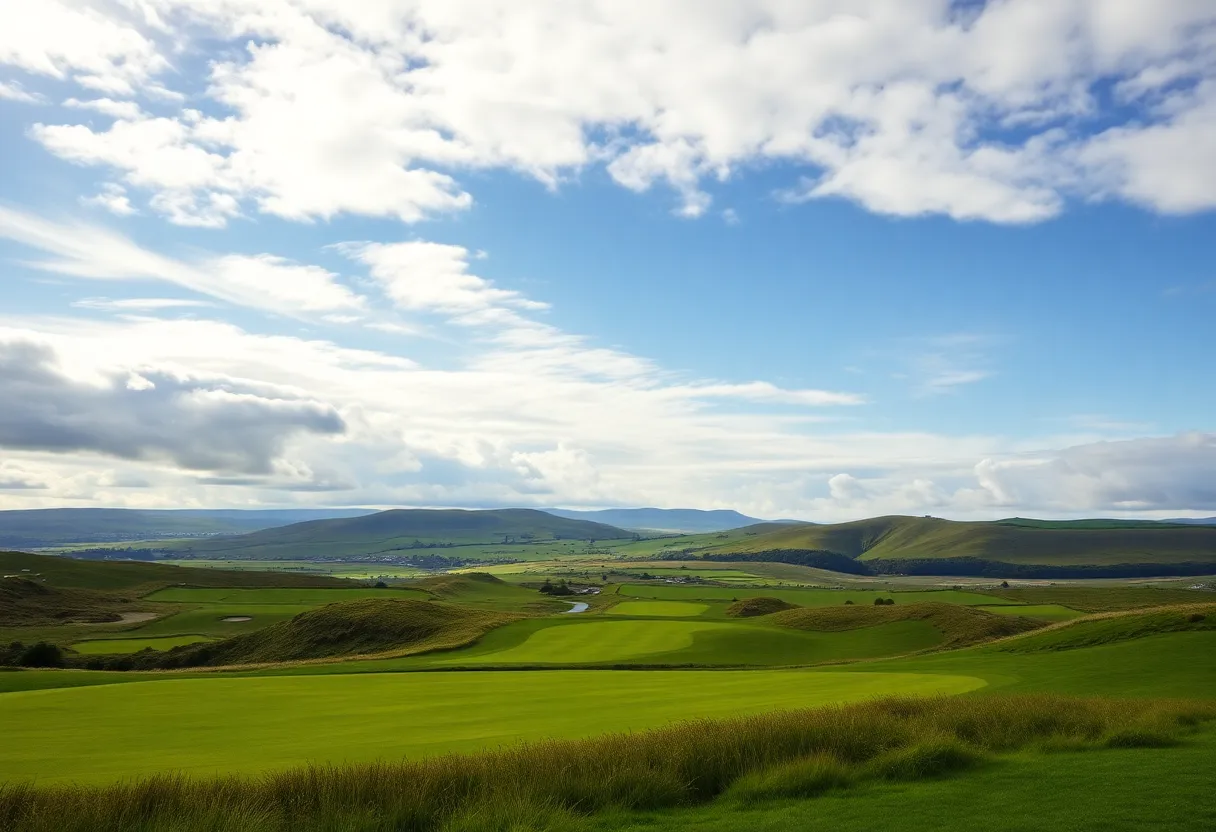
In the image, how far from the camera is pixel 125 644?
190ft

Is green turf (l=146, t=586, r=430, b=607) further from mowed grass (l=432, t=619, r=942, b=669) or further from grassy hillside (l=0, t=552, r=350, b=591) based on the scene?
mowed grass (l=432, t=619, r=942, b=669)

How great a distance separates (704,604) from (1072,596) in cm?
5621

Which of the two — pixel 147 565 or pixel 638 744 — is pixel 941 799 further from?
pixel 147 565

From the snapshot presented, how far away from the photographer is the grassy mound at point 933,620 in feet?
164

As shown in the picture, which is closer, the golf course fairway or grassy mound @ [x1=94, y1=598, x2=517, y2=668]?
the golf course fairway

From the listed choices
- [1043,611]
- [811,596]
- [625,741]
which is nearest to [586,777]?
[625,741]

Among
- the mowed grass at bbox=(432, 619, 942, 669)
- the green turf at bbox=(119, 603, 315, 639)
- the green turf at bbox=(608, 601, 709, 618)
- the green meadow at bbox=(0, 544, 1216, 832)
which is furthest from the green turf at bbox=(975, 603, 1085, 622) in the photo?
the green turf at bbox=(119, 603, 315, 639)

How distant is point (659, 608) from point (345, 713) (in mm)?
63460

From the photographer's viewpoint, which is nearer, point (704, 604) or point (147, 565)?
point (704, 604)

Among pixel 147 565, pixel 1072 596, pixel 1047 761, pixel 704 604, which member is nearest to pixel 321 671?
pixel 1047 761

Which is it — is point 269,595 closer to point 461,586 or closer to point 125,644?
point 461,586

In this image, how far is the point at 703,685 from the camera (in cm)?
2752

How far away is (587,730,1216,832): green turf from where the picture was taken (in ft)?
32.6

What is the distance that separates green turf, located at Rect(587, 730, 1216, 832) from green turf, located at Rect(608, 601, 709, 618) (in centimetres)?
6375
